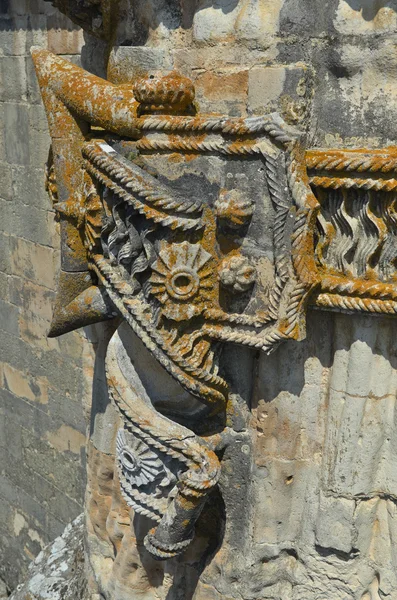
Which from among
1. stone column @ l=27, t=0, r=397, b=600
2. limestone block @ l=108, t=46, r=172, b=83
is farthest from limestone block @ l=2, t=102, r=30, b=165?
limestone block @ l=108, t=46, r=172, b=83

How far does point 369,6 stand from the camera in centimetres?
215

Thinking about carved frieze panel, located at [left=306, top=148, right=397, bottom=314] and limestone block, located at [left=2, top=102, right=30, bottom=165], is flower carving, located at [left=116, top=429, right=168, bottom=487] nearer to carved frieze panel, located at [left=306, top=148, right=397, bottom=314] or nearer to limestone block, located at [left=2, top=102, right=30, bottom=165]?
carved frieze panel, located at [left=306, top=148, right=397, bottom=314]

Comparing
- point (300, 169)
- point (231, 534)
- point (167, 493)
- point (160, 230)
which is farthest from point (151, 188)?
point (231, 534)

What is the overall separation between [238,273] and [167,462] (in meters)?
0.72

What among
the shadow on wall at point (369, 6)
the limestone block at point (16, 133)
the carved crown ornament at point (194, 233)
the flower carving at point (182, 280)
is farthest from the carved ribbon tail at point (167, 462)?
the limestone block at point (16, 133)

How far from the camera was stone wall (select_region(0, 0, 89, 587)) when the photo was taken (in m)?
4.43

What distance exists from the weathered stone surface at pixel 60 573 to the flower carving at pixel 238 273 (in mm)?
1853

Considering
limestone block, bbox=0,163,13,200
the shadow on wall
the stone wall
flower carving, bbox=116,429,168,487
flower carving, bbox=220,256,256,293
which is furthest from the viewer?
limestone block, bbox=0,163,13,200

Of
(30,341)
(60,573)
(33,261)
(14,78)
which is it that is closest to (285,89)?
(60,573)

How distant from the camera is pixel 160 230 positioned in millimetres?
2395

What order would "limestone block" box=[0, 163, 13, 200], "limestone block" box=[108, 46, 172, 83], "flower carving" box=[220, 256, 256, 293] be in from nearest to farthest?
"flower carving" box=[220, 256, 256, 293], "limestone block" box=[108, 46, 172, 83], "limestone block" box=[0, 163, 13, 200]

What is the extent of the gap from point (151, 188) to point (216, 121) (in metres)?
0.29

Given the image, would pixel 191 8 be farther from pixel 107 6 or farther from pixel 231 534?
pixel 231 534

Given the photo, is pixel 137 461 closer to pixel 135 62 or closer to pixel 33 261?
pixel 135 62
